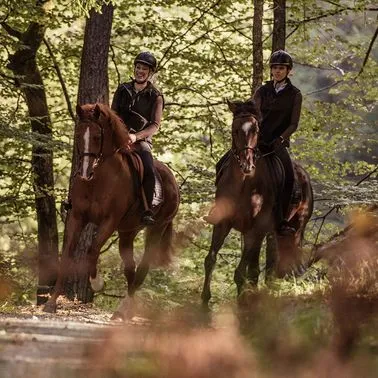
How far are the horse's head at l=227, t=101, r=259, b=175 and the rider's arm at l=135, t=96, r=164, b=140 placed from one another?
1502 mm

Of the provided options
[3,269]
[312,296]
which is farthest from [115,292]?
[312,296]

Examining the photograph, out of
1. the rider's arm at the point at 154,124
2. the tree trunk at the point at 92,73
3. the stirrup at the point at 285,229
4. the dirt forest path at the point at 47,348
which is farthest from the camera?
the tree trunk at the point at 92,73

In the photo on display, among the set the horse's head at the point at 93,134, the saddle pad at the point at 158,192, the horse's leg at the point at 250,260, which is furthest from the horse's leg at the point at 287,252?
the horse's head at the point at 93,134

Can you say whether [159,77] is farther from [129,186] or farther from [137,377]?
[137,377]

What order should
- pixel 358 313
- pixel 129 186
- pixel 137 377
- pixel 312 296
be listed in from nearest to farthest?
1. pixel 137 377
2. pixel 358 313
3. pixel 312 296
4. pixel 129 186

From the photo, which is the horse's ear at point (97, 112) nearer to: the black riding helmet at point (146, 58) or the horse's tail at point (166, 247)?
the black riding helmet at point (146, 58)

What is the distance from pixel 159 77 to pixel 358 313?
62.4ft

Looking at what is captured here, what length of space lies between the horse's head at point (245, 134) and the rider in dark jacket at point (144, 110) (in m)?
1.57

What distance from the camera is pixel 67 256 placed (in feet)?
36.0

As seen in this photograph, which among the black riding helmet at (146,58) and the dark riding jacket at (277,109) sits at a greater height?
the black riding helmet at (146,58)

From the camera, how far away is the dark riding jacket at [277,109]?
1223 cm

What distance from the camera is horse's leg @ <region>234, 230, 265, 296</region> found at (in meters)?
11.0

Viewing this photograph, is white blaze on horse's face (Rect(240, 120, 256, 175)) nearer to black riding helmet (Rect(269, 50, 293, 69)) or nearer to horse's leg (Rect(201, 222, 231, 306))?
horse's leg (Rect(201, 222, 231, 306))

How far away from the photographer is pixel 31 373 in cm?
500
